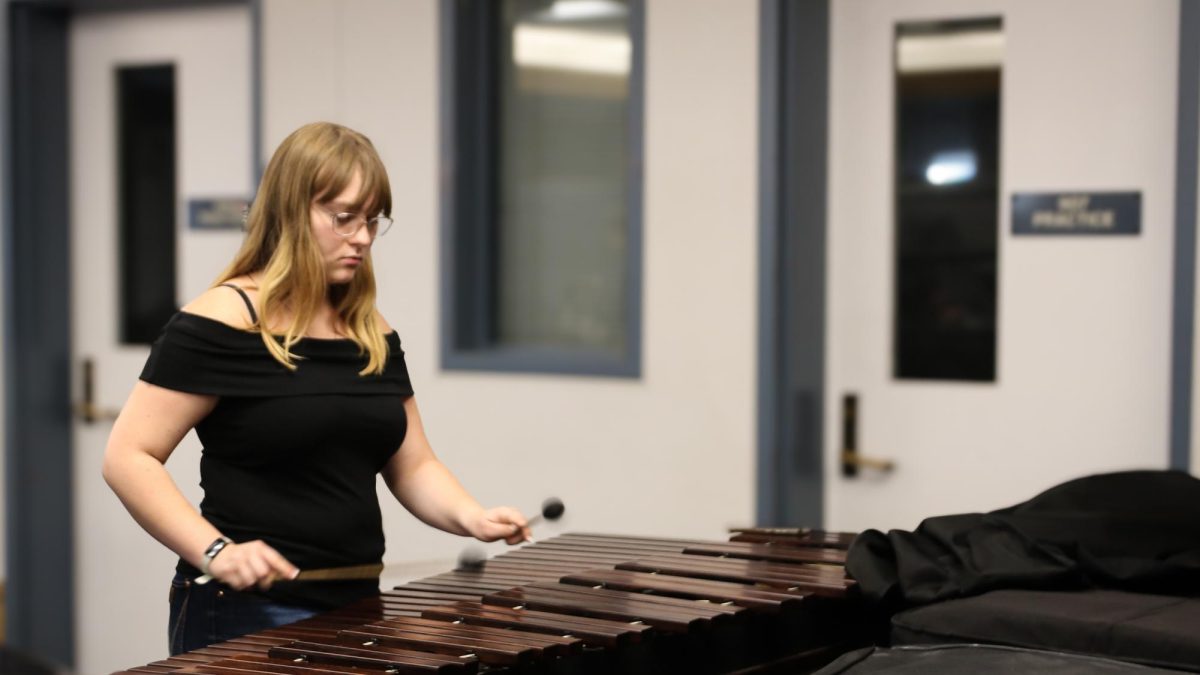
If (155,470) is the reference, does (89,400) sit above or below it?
below

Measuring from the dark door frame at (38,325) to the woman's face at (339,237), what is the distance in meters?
2.85

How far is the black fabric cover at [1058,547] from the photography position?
82.5 inches

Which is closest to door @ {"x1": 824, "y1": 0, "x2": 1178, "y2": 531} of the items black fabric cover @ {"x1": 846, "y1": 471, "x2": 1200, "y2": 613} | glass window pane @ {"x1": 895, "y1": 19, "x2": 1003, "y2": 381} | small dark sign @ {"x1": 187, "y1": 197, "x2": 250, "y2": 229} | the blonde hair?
glass window pane @ {"x1": 895, "y1": 19, "x2": 1003, "y2": 381}

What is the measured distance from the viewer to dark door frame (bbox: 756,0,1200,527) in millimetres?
3668

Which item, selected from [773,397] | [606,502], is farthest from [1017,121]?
[606,502]

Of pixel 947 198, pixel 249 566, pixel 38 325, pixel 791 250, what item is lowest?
pixel 249 566

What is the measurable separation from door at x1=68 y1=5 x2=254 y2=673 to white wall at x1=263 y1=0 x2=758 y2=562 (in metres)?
0.37

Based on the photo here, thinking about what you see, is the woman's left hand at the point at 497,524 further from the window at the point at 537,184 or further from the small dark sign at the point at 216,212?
the small dark sign at the point at 216,212

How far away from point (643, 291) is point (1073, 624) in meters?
2.10

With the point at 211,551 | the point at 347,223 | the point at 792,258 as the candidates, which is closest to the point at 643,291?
the point at 792,258

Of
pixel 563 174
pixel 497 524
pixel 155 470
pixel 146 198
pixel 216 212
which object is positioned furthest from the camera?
pixel 146 198

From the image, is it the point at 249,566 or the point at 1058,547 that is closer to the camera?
the point at 249,566

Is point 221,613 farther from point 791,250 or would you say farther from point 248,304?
point 791,250

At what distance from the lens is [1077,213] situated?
3492 mm
